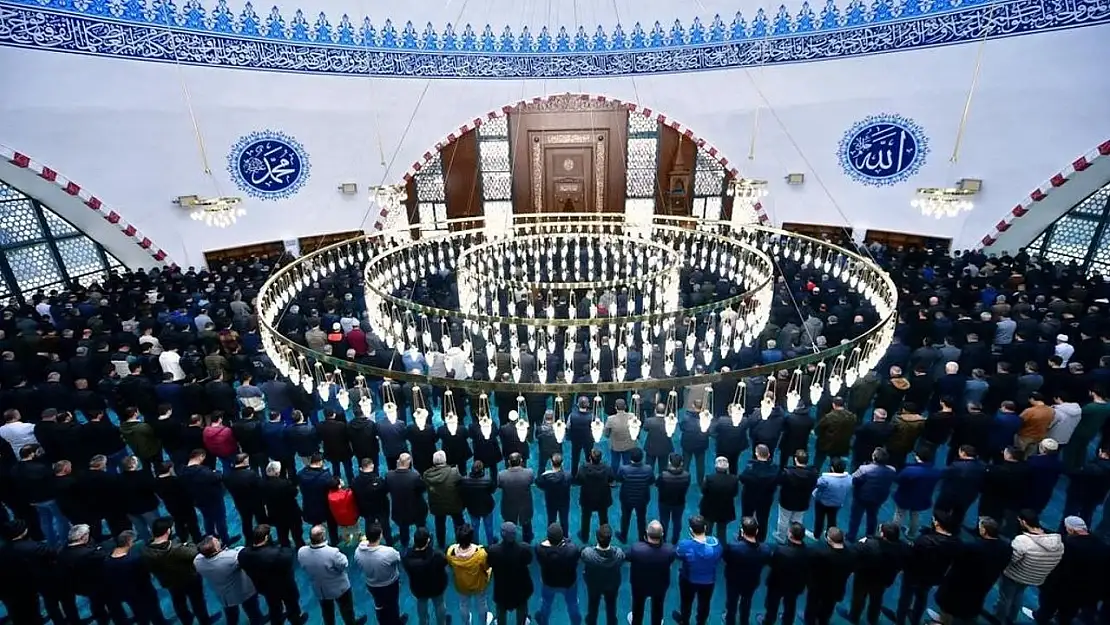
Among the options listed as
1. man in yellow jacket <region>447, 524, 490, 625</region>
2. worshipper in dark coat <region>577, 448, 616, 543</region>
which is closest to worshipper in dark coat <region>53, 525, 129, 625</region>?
man in yellow jacket <region>447, 524, 490, 625</region>

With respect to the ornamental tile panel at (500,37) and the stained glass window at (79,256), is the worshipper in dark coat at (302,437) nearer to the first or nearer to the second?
the ornamental tile panel at (500,37)

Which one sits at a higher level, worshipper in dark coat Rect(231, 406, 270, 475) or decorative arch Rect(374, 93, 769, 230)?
decorative arch Rect(374, 93, 769, 230)

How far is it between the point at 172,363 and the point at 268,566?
3910 millimetres

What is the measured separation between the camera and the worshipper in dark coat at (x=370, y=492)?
13.7ft

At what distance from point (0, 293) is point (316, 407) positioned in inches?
340

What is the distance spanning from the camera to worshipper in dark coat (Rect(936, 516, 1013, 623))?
3395 millimetres

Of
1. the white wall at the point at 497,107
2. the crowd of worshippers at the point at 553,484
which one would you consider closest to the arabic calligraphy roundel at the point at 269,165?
the white wall at the point at 497,107

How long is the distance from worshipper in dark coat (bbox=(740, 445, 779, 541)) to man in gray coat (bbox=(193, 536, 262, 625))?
3.73 meters

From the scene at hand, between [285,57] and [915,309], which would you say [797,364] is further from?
[285,57]

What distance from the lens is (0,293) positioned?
32.5ft

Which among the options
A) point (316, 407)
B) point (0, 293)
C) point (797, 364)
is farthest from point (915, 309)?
point (0, 293)

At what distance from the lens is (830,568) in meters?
3.50

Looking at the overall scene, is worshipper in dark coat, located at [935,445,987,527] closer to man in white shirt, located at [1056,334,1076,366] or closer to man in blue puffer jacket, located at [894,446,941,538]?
man in blue puffer jacket, located at [894,446,941,538]

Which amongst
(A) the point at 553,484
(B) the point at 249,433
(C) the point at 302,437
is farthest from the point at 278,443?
(A) the point at 553,484
